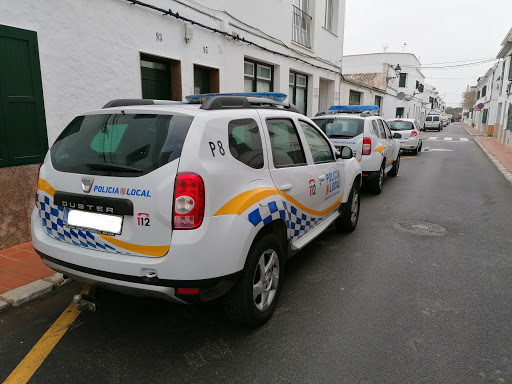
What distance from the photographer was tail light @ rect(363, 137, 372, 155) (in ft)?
25.1

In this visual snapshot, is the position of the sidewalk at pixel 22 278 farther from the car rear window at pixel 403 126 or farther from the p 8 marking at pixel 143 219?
the car rear window at pixel 403 126

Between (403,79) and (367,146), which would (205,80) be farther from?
(403,79)

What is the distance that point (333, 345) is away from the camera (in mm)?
2828

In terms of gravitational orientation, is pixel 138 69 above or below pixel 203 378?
above

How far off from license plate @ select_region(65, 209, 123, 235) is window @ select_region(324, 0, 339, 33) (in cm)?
1442

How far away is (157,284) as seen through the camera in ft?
7.96

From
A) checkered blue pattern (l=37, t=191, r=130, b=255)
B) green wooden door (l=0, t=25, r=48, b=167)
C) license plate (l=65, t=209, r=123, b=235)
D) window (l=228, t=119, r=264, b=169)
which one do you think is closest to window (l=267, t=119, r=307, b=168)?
window (l=228, t=119, r=264, b=169)

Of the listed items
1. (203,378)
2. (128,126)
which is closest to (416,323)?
(203,378)

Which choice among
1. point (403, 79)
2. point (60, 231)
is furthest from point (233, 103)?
point (403, 79)

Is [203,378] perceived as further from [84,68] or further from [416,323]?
[84,68]

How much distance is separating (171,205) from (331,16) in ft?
50.0

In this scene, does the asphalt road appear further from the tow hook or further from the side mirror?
the side mirror

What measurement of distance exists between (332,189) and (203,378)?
2.73 m

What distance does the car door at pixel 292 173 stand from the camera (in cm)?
329
